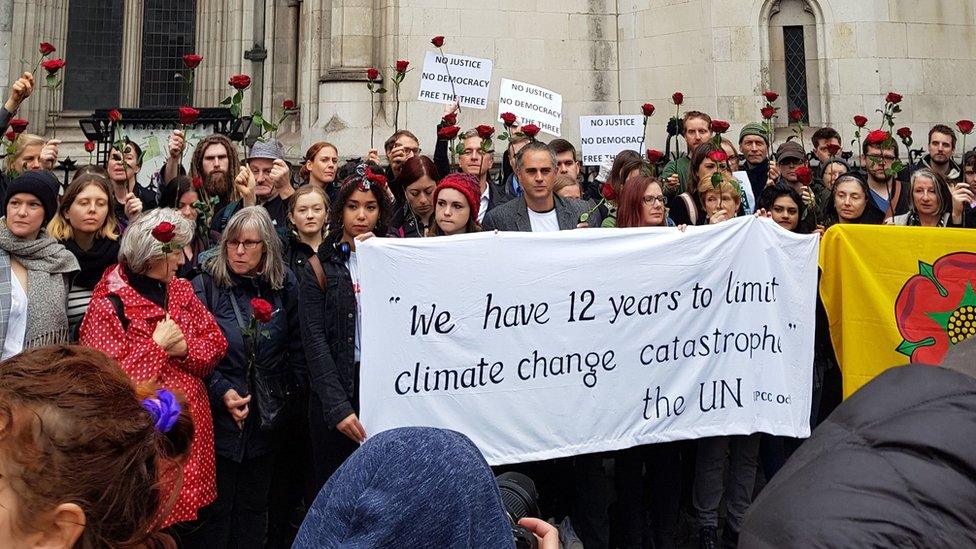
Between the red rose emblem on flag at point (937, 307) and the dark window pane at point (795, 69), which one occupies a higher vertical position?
the dark window pane at point (795, 69)

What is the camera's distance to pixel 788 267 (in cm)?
570

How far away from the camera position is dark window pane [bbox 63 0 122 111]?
15883 millimetres

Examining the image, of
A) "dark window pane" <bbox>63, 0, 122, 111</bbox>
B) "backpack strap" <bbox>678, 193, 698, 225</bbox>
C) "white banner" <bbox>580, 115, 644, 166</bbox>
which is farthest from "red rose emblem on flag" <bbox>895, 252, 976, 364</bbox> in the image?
"dark window pane" <bbox>63, 0, 122, 111</bbox>

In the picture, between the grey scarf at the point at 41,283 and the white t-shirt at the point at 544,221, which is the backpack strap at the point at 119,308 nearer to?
the grey scarf at the point at 41,283

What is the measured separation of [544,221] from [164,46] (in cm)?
1281

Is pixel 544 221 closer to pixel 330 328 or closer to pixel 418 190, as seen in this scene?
pixel 418 190

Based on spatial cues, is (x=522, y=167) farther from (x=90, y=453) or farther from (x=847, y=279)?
(x=90, y=453)

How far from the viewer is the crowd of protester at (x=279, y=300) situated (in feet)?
14.9

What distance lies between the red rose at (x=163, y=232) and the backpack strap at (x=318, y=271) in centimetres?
88

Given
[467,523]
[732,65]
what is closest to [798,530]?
[467,523]

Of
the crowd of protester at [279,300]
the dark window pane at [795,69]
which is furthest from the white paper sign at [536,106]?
the dark window pane at [795,69]

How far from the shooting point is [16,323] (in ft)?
14.7

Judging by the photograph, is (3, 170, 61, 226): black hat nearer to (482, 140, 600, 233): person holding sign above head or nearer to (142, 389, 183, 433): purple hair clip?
(482, 140, 600, 233): person holding sign above head

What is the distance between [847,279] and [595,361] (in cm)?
206
